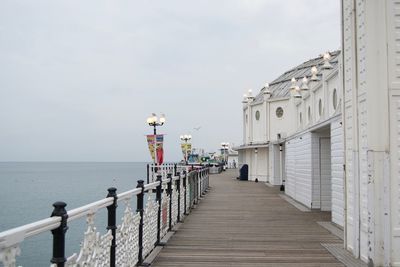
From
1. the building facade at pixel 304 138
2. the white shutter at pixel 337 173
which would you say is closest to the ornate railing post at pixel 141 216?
the building facade at pixel 304 138

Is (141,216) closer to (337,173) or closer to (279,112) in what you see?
(337,173)

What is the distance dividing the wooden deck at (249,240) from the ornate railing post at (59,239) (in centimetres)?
345

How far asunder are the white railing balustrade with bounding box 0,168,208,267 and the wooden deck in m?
0.43

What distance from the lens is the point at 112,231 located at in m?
5.38

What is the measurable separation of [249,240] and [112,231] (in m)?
4.21

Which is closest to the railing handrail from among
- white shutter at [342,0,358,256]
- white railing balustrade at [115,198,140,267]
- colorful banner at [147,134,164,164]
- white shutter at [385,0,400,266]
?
white railing balustrade at [115,198,140,267]

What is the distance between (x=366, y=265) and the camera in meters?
6.64

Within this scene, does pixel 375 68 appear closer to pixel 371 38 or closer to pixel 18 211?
pixel 371 38

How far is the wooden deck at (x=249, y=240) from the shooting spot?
7.18 metres

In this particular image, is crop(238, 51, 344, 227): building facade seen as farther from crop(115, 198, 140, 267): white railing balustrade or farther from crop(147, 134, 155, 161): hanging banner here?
crop(147, 134, 155, 161): hanging banner

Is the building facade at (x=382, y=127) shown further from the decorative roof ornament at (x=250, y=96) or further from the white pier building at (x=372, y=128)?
the decorative roof ornament at (x=250, y=96)

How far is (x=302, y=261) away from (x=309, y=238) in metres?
2.28

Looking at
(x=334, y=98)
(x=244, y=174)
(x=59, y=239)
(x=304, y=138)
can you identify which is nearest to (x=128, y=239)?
(x=59, y=239)

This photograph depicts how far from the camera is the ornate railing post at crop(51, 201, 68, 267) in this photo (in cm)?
355
